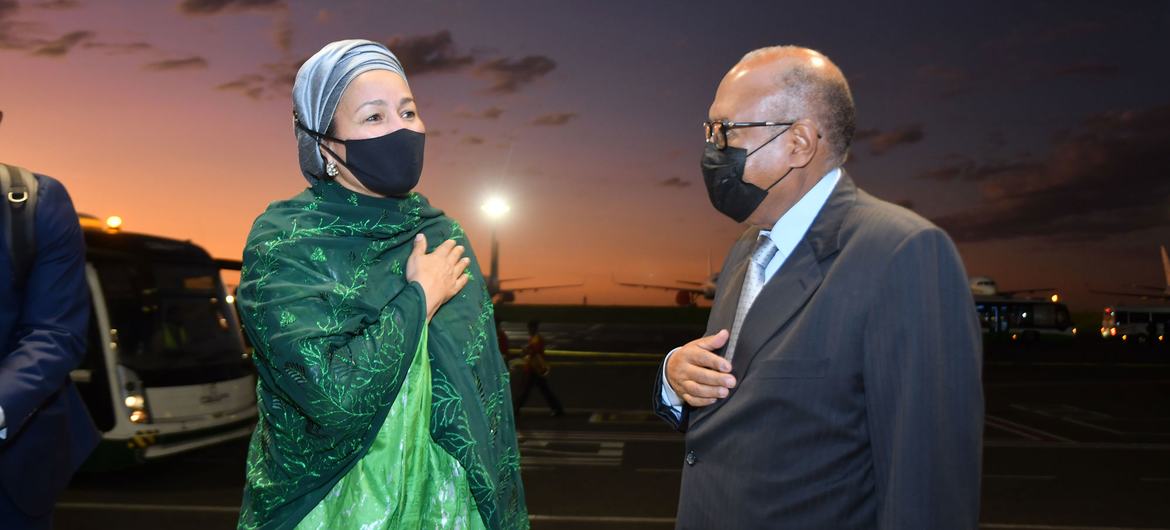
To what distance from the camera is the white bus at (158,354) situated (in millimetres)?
8188

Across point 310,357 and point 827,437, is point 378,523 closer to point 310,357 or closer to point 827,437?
point 310,357

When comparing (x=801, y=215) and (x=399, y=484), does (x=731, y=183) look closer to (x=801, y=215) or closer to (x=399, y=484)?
(x=801, y=215)

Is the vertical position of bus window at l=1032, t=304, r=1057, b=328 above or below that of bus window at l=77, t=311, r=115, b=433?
below

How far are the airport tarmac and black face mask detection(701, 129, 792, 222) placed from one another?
16.4ft

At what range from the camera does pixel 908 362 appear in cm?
179

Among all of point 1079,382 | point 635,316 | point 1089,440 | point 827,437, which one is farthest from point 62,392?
point 635,316

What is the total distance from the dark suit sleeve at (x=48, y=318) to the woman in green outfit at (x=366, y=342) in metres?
0.57

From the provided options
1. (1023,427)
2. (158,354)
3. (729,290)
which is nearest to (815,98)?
(729,290)

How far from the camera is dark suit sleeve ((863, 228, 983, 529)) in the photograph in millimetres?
1771

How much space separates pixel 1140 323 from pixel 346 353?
51617 mm

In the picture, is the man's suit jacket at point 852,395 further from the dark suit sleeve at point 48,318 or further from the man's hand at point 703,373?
the dark suit sleeve at point 48,318

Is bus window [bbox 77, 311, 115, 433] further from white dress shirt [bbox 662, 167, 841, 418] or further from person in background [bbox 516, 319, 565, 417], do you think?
white dress shirt [bbox 662, 167, 841, 418]

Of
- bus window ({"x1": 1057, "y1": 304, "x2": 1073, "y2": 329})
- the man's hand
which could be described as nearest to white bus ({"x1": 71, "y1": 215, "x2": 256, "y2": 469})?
the man's hand

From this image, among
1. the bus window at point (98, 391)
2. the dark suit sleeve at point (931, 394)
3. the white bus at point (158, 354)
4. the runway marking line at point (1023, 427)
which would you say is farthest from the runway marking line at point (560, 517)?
the dark suit sleeve at point (931, 394)
